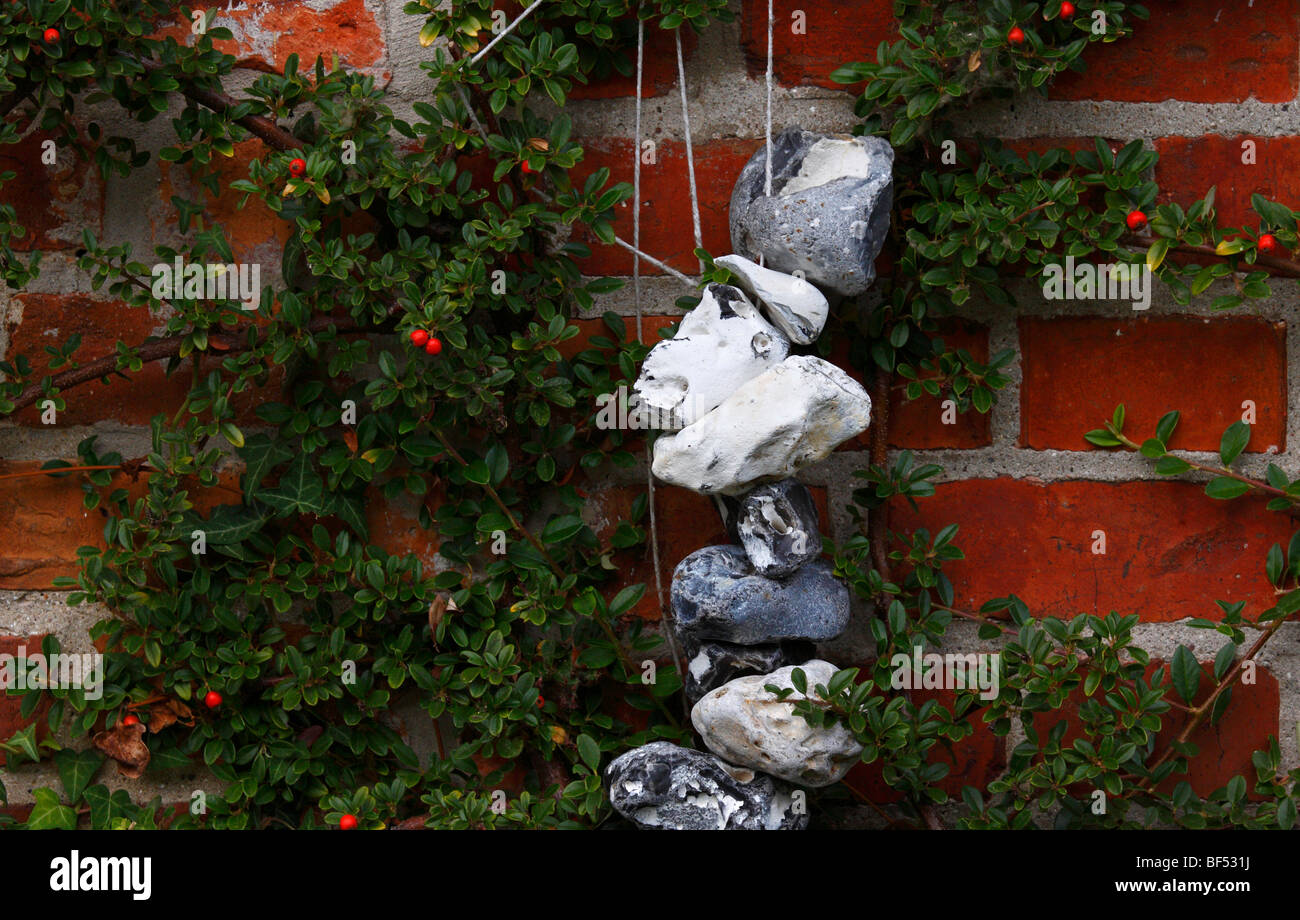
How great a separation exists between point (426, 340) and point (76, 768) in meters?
0.56

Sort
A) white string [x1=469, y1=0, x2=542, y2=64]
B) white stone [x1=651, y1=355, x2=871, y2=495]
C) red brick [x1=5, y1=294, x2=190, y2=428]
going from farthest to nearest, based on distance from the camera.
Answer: red brick [x1=5, y1=294, x2=190, y2=428] → white string [x1=469, y1=0, x2=542, y2=64] → white stone [x1=651, y1=355, x2=871, y2=495]

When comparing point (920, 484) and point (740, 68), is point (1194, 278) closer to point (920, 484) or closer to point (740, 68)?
point (920, 484)

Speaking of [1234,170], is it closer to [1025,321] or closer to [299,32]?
[1025,321]

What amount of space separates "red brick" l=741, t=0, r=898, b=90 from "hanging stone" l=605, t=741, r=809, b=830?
0.65 metres

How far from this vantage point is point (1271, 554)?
104 centimetres

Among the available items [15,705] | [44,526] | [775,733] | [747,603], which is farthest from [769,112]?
[15,705]

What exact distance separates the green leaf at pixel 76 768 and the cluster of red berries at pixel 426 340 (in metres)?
0.53

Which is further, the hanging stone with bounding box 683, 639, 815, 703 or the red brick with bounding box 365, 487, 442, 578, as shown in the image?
the red brick with bounding box 365, 487, 442, 578

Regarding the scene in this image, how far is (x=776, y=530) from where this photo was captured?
964mm

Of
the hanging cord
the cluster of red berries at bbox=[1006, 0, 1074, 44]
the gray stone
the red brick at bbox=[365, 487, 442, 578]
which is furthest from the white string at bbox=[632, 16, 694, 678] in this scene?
the cluster of red berries at bbox=[1006, 0, 1074, 44]

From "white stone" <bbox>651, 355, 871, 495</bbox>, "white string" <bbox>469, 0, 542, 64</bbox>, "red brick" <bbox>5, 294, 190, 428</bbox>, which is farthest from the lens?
"red brick" <bbox>5, 294, 190, 428</bbox>

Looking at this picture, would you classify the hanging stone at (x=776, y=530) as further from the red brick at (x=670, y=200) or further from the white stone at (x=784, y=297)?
the red brick at (x=670, y=200)

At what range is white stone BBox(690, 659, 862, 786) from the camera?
3.08ft

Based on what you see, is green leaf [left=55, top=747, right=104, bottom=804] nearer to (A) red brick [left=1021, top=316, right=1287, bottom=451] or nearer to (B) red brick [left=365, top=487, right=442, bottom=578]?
(B) red brick [left=365, top=487, right=442, bottom=578]
